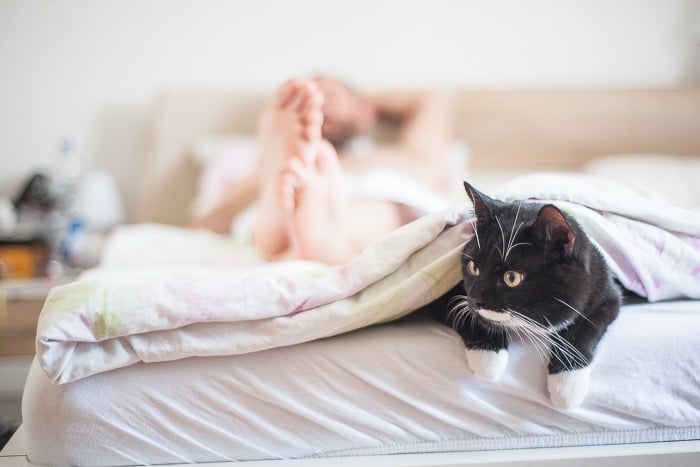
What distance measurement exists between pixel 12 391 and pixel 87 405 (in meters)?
0.75

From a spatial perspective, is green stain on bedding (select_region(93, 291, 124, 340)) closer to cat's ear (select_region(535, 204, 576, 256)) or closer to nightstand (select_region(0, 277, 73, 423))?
cat's ear (select_region(535, 204, 576, 256))

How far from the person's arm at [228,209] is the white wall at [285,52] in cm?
67

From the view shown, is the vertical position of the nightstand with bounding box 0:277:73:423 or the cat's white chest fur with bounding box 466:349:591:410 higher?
the cat's white chest fur with bounding box 466:349:591:410

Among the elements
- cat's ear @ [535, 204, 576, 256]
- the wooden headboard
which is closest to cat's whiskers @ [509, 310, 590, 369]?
cat's ear @ [535, 204, 576, 256]

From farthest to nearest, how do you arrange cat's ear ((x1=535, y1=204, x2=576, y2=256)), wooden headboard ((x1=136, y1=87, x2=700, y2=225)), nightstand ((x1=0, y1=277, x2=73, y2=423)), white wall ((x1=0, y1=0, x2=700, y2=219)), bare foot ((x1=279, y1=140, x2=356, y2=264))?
white wall ((x1=0, y1=0, x2=700, y2=219)) < wooden headboard ((x1=136, y1=87, x2=700, y2=225)) < nightstand ((x1=0, y1=277, x2=73, y2=423)) < bare foot ((x1=279, y1=140, x2=356, y2=264)) < cat's ear ((x1=535, y1=204, x2=576, y2=256))

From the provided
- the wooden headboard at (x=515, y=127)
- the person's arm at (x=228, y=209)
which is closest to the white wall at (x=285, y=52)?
the wooden headboard at (x=515, y=127)

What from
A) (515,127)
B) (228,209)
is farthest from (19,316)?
(515,127)

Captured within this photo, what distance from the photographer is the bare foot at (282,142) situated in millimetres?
1210

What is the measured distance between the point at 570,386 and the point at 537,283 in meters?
0.16

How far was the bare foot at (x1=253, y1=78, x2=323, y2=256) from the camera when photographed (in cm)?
121

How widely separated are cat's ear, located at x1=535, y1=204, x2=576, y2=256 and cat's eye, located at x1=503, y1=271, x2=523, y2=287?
0.18 ft

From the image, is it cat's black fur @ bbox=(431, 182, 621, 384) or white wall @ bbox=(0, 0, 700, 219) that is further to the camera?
white wall @ bbox=(0, 0, 700, 219)

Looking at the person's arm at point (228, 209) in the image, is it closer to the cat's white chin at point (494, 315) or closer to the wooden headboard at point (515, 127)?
the wooden headboard at point (515, 127)

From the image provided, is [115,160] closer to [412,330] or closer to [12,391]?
[12,391]
